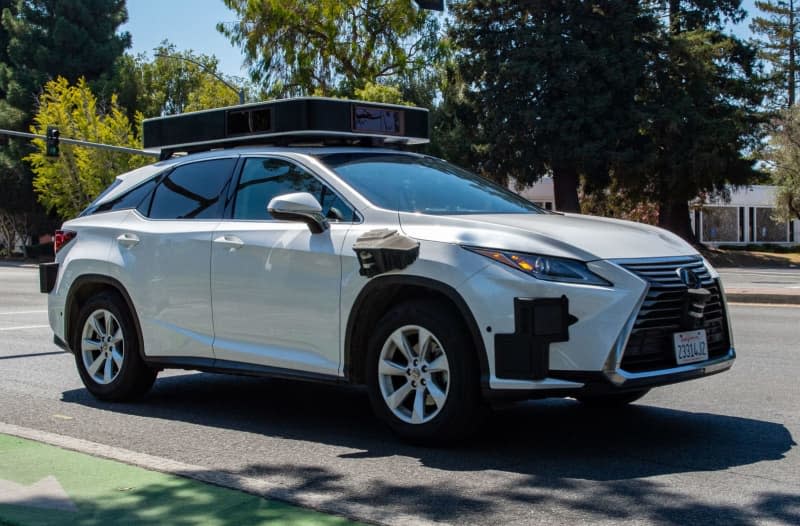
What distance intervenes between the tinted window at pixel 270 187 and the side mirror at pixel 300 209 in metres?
0.18

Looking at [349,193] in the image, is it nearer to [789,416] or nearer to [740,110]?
[789,416]

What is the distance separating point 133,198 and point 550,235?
374cm

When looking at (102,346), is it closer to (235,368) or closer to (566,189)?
(235,368)

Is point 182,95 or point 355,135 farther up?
point 182,95

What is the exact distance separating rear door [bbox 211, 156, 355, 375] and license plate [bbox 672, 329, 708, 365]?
1.99 m

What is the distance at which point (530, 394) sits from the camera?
18.0 feet

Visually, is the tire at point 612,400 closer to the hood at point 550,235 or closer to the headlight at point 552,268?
the hood at point 550,235

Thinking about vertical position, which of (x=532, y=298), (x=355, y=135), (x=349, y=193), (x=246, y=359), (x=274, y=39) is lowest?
(x=246, y=359)

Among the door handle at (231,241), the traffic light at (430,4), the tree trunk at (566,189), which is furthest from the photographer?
the tree trunk at (566,189)

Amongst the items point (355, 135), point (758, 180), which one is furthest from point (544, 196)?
point (355, 135)

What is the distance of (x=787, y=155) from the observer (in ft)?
166

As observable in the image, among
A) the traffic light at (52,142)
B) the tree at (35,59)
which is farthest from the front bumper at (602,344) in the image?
the tree at (35,59)

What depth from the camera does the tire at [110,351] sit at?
299 inches

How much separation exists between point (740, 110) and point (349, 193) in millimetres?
42409
